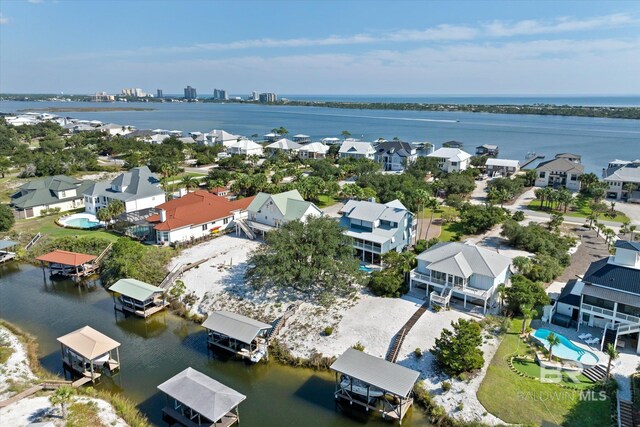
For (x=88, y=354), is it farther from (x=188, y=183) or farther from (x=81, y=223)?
(x=188, y=183)

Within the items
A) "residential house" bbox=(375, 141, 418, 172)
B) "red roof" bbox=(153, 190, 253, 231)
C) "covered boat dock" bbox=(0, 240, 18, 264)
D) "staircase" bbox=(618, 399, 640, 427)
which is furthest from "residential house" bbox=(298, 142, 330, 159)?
"staircase" bbox=(618, 399, 640, 427)

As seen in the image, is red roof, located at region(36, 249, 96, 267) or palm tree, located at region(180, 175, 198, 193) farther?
palm tree, located at region(180, 175, 198, 193)

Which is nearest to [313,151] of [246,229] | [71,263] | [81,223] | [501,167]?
[501,167]

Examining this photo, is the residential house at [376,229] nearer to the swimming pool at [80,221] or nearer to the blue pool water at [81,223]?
the blue pool water at [81,223]

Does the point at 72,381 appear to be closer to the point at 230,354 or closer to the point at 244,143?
the point at 230,354

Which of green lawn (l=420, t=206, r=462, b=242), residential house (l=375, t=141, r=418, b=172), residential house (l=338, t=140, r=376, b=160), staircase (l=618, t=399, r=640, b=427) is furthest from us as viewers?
residential house (l=338, t=140, r=376, b=160)

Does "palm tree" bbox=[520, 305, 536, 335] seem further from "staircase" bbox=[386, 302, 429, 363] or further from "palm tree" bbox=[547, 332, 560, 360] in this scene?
"staircase" bbox=[386, 302, 429, 363]

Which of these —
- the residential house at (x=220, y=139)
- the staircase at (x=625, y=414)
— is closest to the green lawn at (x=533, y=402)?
the staircase at (x=625, y=414)
